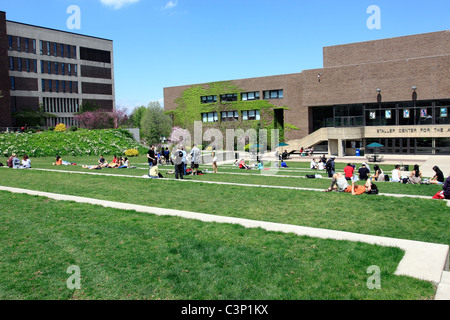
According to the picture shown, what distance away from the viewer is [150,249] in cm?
783

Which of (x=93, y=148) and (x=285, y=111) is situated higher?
(x=285, y=111)

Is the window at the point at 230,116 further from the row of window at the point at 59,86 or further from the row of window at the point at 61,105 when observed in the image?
the row of window at the point at 59,86

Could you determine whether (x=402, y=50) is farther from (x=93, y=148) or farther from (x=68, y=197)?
(x=68, y=197)

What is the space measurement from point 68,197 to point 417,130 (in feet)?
140

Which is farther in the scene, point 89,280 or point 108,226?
point 108,226

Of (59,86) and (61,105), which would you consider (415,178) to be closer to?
(61,105)

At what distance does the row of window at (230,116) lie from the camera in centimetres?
6269

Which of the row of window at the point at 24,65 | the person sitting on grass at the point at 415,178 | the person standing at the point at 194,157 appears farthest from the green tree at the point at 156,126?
the person sitting on grass at the point at 415,178

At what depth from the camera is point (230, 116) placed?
65312 millimetres

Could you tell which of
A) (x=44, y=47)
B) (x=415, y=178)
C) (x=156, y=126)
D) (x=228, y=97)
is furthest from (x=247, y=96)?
(x=415, y=178)

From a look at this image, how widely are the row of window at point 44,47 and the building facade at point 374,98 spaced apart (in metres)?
40.4

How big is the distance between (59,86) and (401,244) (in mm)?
73862

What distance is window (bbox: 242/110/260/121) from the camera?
62281 millimetres

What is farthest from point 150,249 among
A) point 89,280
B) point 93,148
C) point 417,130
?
point 417,130
